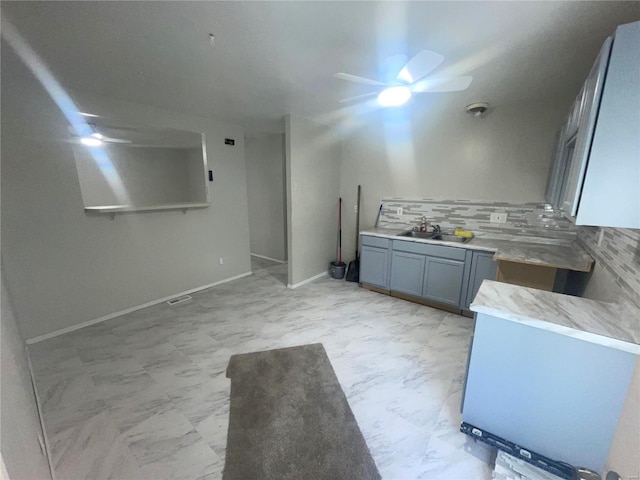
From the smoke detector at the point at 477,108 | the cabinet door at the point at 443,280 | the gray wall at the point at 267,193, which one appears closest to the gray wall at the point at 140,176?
the gray wall at the point at 267,193

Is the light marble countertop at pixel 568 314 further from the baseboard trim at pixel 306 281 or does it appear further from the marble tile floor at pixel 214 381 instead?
the baseboard trim at pixel 306 281

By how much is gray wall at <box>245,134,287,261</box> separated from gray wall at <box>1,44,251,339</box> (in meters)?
1.13

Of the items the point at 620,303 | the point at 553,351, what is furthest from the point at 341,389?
the point at 620,303

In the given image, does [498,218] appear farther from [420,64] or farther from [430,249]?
[420,64]

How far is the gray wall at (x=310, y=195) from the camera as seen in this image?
349 cm

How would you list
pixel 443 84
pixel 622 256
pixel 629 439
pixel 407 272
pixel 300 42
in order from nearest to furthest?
1. pixel 629 439
2. pixel 622 256
3. pixel 300 42
4. pixel 443 84
5. pixel 407 272

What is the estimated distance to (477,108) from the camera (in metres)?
2.77

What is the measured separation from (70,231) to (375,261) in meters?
3.36

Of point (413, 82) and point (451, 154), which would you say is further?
point (451, 154)

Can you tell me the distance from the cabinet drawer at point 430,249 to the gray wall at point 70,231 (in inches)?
103

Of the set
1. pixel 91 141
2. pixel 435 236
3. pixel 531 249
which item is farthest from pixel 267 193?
pixel 531 249

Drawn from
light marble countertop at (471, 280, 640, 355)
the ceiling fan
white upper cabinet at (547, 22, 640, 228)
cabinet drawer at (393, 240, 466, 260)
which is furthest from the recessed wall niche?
white upper cabinet at (547, 22, 640, 228)

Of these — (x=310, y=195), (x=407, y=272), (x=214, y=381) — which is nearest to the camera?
(x=214, y=381)

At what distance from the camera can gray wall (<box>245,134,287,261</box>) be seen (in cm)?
471
